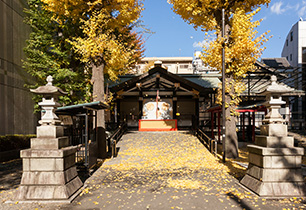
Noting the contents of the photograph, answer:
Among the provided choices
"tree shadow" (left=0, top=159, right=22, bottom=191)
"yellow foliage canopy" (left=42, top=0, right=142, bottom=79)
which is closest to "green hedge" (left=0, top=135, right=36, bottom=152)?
"tree shadow" (left=0, top=159, right=22, bottom=191)

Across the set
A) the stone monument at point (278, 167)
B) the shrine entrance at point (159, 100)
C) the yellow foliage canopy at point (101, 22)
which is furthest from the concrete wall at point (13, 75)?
the stone monument at point (278, 167)

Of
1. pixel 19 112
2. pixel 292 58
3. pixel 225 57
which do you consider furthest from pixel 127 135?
pixel 292 58

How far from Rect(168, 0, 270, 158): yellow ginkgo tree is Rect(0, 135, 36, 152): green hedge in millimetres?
12537

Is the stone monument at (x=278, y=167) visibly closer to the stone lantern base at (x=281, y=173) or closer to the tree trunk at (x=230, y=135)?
the stone lantern base at (x=281, y=173)

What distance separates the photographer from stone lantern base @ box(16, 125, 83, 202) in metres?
6.00

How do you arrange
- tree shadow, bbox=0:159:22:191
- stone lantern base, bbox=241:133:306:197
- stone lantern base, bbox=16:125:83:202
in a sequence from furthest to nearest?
1. tree shadow, bbox=0:159:22:191
2. stone lantern base, bbox=241:133:306:197
3. stone lantern base, bbox=16:125:83:202

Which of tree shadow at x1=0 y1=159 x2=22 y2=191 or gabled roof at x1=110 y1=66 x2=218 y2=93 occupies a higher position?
gabled roof at x1=110 y1=66 x2=218 y2=93

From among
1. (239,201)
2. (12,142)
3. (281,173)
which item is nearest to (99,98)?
(12,142)

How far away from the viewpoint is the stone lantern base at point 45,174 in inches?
236

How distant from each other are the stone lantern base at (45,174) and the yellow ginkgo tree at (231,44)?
842 centimetres

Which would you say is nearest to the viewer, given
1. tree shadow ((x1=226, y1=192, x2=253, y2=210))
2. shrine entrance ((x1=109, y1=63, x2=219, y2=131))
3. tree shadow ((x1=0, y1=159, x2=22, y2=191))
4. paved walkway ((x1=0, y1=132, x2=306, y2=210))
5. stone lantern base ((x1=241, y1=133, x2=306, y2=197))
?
tree shadow ((x1=226, y1=192, x2=253, y2=210))

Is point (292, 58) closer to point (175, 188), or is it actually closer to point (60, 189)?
point (175, 188)

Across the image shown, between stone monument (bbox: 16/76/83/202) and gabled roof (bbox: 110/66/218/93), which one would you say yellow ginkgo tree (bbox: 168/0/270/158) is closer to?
gabled roof (bbox: 110/66/218/93)

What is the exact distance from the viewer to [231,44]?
1132 cm
